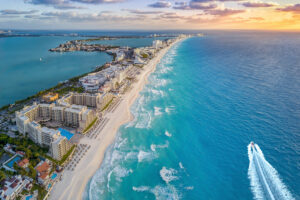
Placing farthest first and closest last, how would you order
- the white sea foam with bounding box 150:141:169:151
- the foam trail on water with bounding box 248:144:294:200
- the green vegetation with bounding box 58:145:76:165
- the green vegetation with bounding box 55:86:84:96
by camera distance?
1. the green vegetation with bounding box 55:86:84:96
2. the white sea foam with bounding box 150:141:169:151
3. the green vegetation with bounding box 58:145:76:165
4. the foam trail on water with bounding box 248:144:294:200

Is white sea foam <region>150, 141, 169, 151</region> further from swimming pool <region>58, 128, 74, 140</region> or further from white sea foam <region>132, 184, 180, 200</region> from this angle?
swimming pool <region>58, 128, 74, 140</region>

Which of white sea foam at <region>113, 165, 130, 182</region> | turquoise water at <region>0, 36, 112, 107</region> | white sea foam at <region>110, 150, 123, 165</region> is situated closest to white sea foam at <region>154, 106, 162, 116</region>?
white sea foam at <region>110, 150, 123, 165</region>

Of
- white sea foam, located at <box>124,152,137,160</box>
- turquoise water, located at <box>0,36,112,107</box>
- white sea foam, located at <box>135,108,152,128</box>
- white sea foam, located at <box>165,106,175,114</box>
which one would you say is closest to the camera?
white sea foam, located at <box>124,152,137,160</box>

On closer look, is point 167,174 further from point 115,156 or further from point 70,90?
point 70,90

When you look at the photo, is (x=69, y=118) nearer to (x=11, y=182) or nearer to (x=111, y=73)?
(x=11, y=182)

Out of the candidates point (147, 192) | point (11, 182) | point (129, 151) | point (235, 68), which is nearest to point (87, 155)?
point (129, 151)

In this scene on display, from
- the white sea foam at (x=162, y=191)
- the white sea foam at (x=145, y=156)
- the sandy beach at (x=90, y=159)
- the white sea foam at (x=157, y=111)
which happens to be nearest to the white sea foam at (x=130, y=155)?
the white sea foam at (x=145, y=156)

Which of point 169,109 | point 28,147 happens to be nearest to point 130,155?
→ point 28,147
